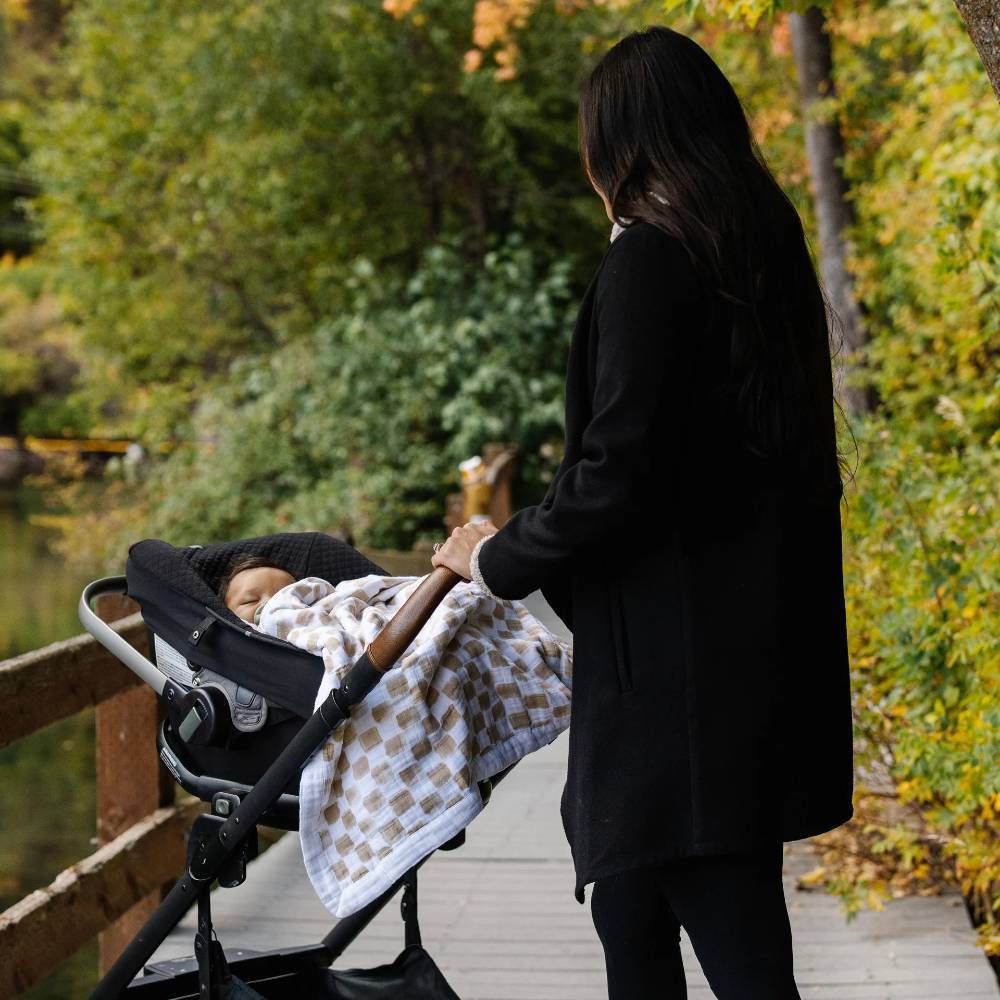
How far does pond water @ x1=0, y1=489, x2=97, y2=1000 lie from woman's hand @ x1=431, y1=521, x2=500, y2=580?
12.7ft

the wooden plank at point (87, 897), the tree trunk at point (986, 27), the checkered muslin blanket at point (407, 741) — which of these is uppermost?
the tree trunk at point (986, 27)

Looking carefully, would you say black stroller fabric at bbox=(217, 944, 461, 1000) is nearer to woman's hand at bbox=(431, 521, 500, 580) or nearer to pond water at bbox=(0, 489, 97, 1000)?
woman's hand at bbox=(431, 521, 500, 580)

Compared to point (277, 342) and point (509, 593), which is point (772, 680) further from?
point (277, 342)

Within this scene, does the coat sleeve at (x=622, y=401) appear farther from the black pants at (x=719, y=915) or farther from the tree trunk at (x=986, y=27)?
the tree trunk at (x=986, y=27)

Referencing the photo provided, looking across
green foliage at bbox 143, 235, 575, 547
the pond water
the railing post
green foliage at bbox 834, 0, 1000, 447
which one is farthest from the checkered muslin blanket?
green foliage at bbox 143, 235, 575, 547

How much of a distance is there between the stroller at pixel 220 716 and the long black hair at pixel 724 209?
0.58 m

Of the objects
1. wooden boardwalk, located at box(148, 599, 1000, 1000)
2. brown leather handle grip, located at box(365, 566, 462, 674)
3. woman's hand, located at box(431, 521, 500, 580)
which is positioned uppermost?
woman's hand, located at box(431, 521, 500, 580)

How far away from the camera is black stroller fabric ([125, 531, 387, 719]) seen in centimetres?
248

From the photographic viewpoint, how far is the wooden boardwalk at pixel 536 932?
12.0 feet

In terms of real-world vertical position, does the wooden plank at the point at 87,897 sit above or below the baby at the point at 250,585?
below

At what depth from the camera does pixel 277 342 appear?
51.1 feet

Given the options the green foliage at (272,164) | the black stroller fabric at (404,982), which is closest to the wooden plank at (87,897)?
the black stroller fabric at (404,982)

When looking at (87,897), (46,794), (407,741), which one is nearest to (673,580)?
(407,741)

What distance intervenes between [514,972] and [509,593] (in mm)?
1993
